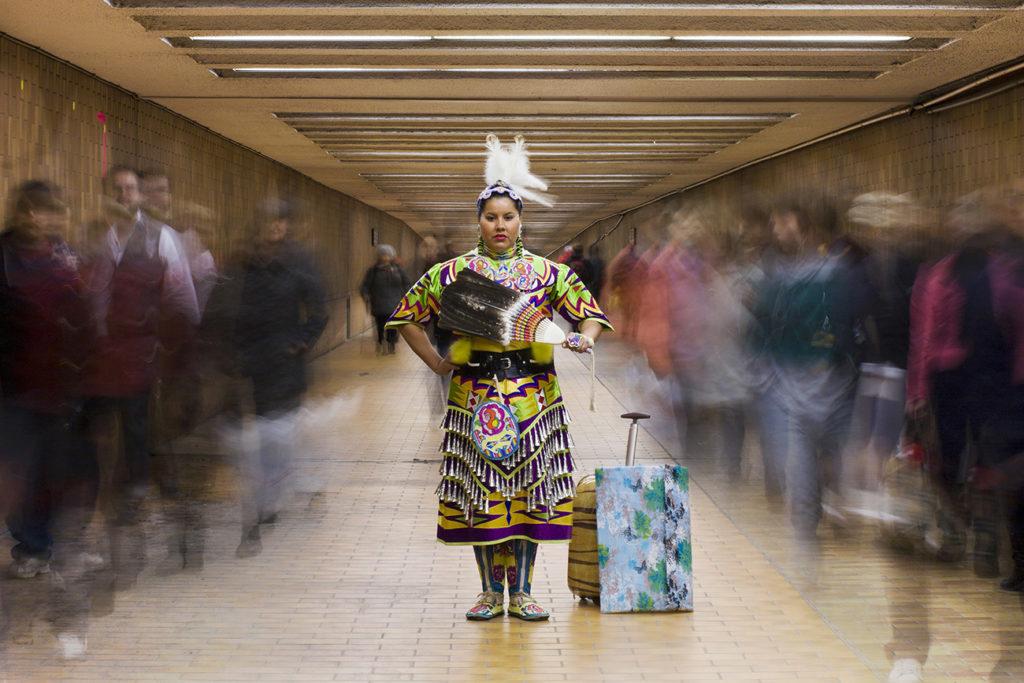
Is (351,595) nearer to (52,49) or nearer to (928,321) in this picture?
(928,321)

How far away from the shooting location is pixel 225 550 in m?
6.46

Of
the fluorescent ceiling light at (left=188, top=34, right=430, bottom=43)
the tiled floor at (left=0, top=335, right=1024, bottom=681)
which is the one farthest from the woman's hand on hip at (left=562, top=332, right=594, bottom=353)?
the fluorescent ceiling light at (left=188, top=34, right=430, bottom=43)

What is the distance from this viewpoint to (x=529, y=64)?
8.80m

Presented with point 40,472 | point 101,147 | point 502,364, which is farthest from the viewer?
point 101,147

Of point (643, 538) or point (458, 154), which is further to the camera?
point (458, 154)

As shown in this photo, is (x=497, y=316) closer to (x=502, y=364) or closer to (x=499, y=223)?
(x=502, y=364)

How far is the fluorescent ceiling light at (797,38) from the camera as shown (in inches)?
308

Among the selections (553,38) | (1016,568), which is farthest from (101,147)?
(1016,568)

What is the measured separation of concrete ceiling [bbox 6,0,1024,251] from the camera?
7.09m

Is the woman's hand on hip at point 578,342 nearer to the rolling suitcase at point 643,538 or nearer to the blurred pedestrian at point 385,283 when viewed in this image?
the rolling suitcase at point 643,538

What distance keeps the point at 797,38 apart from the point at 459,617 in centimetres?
464

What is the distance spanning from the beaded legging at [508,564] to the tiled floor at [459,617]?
0.16m

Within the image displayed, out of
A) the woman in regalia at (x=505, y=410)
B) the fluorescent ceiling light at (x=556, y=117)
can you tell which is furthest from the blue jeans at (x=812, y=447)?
the fluorescent ceiling light at (x=556, y=117)

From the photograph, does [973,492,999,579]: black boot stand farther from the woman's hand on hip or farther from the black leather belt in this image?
the black leather belt
